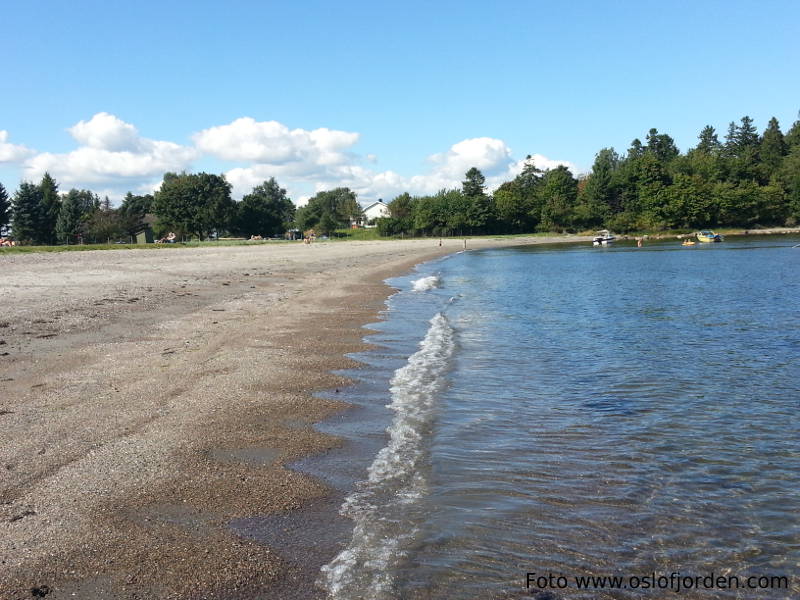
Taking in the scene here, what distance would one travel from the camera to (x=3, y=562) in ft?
14.9

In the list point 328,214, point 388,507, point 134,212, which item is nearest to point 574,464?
point 388,507

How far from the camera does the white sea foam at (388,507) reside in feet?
15.3

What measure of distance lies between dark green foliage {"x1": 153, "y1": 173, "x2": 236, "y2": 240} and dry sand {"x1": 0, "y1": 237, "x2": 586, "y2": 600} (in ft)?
322

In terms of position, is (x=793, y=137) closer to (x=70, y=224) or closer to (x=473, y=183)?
(x=473, y=183)

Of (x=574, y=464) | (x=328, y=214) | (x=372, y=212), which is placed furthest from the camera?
(x=372, y=212)

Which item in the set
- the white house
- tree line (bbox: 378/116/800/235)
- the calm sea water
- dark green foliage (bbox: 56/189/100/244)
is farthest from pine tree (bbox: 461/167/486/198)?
the calm sea water

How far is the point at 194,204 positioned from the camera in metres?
111

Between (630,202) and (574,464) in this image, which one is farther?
(630,202)

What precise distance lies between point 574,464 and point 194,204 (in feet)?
370

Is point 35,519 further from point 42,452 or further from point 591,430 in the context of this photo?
point 591,430

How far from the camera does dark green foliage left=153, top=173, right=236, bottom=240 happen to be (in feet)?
362

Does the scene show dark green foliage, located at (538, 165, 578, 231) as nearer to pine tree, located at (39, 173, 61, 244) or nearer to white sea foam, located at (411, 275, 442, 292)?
pine tree, located at (39, 173, 61, 244)

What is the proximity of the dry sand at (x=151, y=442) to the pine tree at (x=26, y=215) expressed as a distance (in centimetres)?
8677

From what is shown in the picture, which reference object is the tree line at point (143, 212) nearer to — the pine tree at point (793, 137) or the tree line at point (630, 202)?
the tree line at point (630, 202)
